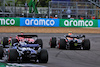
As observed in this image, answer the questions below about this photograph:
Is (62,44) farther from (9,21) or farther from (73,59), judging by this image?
(9,21)

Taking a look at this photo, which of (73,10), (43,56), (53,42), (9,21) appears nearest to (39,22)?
(9,21)

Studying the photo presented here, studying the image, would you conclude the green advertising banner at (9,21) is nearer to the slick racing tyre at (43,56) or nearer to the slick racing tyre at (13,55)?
the slick racing tyre at (43,56)

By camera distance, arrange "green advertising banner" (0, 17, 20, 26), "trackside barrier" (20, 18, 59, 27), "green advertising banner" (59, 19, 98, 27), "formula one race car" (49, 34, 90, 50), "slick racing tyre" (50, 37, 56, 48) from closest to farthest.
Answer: "formula one race car" (49, 34, 90, 50), "slick racing tyre" (50, 37, 56, 48), "green advertising banner" (0, 17, 20, 26), "trackside barrier" (20, 18, 59, 27), "green advertising banner" (59, 19, 98, 27)

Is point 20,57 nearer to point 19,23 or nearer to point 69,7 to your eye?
point 19,23

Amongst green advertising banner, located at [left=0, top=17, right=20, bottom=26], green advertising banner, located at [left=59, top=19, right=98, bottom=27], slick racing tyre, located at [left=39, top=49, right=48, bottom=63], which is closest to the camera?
slick racing tyre, located at [left=39, top=49, right=48, bottom=63]

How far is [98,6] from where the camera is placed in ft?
154

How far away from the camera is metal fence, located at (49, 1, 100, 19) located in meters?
Result: 41.6

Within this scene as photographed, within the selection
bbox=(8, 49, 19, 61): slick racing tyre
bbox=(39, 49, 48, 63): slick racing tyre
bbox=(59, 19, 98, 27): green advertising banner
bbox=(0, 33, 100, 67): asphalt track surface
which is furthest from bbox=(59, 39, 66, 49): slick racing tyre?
bbox=(59, 19, 98, 27): green advertising banner

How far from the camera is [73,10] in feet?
141

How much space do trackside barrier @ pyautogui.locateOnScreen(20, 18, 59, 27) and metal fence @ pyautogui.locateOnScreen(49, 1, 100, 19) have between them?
9.34 ft

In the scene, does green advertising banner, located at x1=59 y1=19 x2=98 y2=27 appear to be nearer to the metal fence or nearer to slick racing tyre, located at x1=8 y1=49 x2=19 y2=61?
the metal fence

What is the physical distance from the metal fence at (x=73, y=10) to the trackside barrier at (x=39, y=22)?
285 centimetres

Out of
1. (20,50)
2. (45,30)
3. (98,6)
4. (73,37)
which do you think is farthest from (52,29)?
(20,50)

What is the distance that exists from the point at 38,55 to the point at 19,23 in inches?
1018
